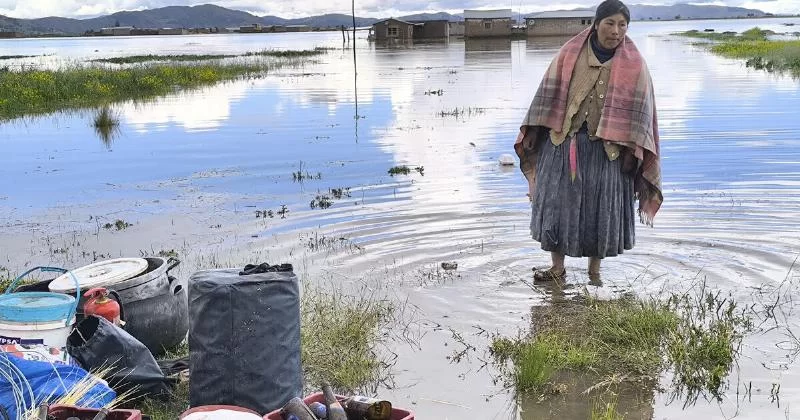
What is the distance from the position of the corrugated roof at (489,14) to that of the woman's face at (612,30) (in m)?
81.0

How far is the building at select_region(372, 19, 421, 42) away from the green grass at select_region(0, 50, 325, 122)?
52.6m

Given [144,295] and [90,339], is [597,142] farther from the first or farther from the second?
[90,339]

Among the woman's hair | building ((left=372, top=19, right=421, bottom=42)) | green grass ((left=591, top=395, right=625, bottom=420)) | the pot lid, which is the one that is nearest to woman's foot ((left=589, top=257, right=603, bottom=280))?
the woman's hair

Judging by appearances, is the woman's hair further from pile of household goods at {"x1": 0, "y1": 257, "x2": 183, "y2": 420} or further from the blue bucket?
the blue bucket

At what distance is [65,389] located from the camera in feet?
12.5

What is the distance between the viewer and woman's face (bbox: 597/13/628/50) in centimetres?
585

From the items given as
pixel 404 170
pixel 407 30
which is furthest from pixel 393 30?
pixel 404 170

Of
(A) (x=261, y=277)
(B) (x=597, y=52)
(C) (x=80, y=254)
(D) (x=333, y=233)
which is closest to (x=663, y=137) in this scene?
(D) (x=333, y=233)

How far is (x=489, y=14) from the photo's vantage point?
285ft

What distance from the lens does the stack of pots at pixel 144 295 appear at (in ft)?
16.0

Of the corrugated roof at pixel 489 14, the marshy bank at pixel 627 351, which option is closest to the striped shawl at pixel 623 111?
the marshy bank at pixel 627 351

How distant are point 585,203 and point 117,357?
3351 millimetres

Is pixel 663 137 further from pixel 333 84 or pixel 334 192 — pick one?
pixel 333 84

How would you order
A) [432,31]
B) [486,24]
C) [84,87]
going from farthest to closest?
1. [432,31]
2. [486,24]
3. [84,87]
